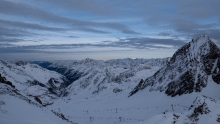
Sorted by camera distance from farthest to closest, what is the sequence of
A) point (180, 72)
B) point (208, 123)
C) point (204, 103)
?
point (180, 72)
point (204, 103)
point (208, 123)

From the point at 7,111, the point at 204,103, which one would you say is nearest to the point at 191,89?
the point at 204,103

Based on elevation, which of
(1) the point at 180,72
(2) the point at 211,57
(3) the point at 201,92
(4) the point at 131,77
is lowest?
(4) the point at 131,77

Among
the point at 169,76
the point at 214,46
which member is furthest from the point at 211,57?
the point at 169,76

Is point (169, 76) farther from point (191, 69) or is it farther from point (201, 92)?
point (201, 92)

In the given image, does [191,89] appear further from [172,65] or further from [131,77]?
[131,77]

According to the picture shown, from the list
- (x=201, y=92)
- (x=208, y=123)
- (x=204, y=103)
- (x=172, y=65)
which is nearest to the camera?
(x=208, y=123)

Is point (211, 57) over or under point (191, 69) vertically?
over

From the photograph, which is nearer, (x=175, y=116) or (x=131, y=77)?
(x=175, y=116)
